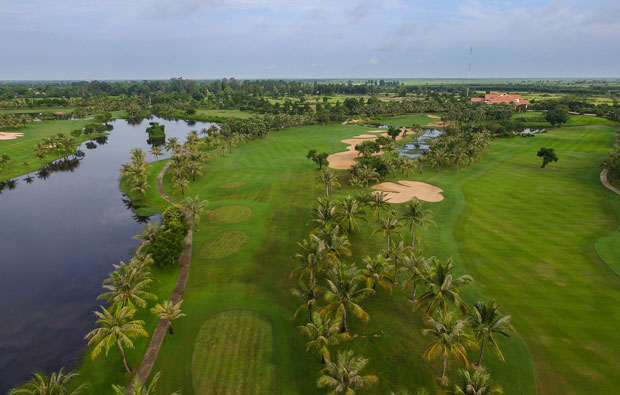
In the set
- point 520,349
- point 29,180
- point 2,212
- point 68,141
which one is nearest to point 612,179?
point 520,349

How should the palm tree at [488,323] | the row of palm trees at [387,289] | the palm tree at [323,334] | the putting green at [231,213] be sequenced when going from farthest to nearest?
1. the putting green at [231,213]
2. the palm tree at [323,334]
3. the palm tree at [488,323]
4. the row of palm trees at [387,289]

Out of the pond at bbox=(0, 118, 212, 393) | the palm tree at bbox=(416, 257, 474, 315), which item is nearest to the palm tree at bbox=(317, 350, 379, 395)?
the palm tree at bbox=(416, 257, 474, 315)

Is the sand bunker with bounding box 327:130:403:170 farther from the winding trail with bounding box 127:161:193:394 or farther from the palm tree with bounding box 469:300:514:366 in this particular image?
the palm tree with bounding box 469:300:514:366

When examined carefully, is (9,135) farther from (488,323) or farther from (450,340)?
(488,323)

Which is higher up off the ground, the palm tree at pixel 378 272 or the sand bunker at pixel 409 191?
the palm tree at pixel 378 272

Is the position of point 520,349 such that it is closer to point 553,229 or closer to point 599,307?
point 599,307

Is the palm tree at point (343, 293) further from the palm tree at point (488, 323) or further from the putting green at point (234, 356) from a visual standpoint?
the palm tree at point (488, 323)

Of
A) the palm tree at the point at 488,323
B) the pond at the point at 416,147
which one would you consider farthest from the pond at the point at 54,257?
the pond at the point at 416,147
